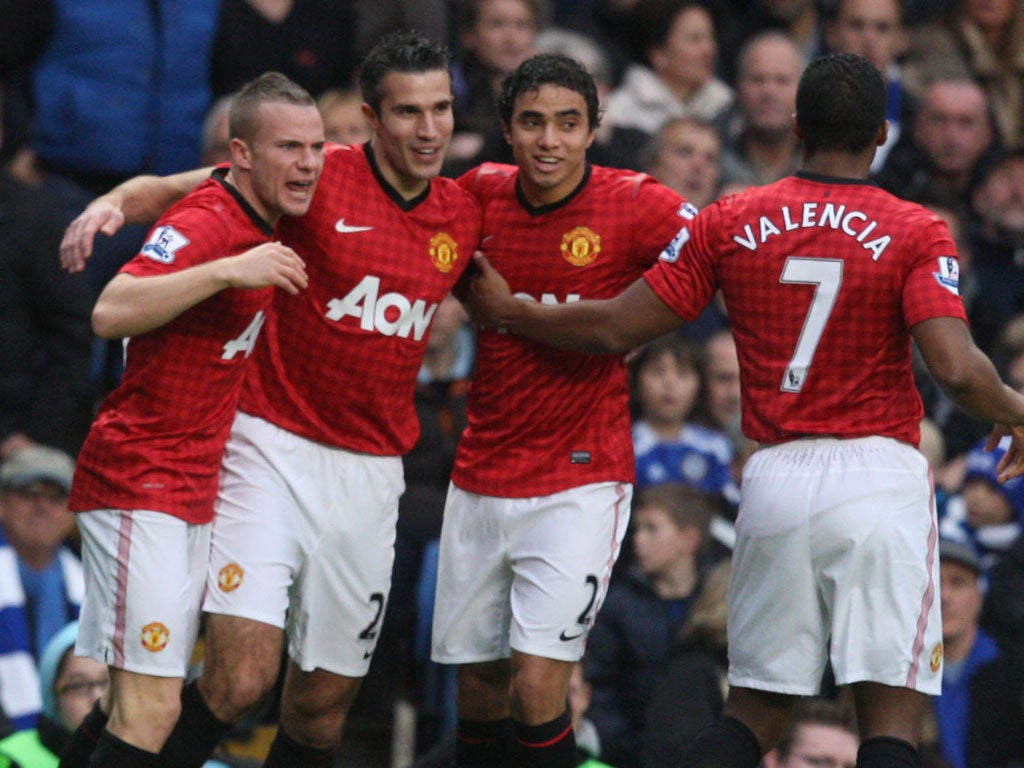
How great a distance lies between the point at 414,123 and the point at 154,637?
1870mm

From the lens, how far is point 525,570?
6.40m

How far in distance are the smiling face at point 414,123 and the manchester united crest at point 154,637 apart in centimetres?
165

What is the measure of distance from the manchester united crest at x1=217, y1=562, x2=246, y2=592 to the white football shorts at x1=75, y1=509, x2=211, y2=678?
0.16 m

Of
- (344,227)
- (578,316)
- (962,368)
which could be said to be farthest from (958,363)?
(344,227)

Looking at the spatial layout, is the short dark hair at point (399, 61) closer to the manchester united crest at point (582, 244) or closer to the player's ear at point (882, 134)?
the manchester united crest at point (582, 244)

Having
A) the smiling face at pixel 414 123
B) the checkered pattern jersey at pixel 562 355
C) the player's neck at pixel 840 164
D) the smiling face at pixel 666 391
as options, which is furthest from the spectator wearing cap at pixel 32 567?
the player's neck at pixel 840 164

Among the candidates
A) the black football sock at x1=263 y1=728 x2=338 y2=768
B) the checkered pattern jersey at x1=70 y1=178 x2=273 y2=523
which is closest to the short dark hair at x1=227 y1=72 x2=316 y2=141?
the checkered pattern jersey at x1=70 y1=178 x2=273 y2=523

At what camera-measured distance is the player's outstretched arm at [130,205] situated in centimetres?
613

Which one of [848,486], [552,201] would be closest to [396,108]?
[552,201]

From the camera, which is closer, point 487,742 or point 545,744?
point 545,744

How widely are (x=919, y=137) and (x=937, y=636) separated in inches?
209

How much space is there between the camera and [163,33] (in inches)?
375

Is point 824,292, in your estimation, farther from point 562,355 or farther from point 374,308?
point 374,308

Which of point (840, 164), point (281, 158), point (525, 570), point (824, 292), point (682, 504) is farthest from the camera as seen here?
point (682, 504)
